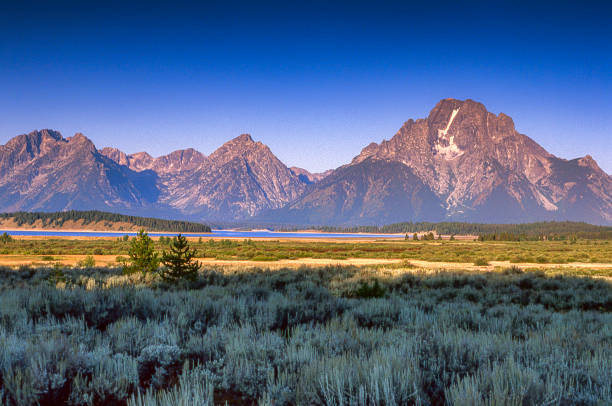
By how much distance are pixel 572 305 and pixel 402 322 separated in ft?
31.2

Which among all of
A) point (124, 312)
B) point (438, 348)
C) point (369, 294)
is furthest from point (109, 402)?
point (369, 294)

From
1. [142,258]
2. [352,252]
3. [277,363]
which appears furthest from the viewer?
[352,252]

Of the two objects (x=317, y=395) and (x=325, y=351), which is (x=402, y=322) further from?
(x=317, y=395)

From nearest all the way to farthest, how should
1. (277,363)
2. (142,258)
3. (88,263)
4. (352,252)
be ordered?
(277,363), (142,258), (88,263), (352,252)

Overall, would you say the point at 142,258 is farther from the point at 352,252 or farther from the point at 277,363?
the point at 352,252

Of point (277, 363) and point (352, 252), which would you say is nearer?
point (277, 363)

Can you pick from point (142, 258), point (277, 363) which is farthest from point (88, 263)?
point (277, 363)

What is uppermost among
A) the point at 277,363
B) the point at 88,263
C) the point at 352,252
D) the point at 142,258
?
the point at 277,363

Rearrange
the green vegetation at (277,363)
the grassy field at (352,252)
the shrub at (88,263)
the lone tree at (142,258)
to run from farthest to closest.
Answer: the grassy field at (352,252)
the shrub at (88,263)
the lone tree at (142,258)
the green vegetation at (277,363)

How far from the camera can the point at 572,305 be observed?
13453 millimetres

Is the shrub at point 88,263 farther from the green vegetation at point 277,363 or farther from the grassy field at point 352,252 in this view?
the green vegetation at point 277,363

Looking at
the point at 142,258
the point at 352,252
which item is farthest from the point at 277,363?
the point at 352,252

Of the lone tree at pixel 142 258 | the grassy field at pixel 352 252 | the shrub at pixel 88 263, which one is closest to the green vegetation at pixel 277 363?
the lone tree at pixel 142 258

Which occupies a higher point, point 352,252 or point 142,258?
point 142,258
